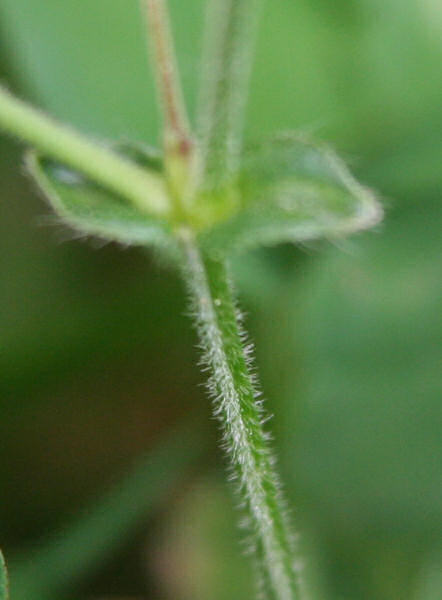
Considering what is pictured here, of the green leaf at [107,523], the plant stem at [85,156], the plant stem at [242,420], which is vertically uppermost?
the plant stem at [85,156]

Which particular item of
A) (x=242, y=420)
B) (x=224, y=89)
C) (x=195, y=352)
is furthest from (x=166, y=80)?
(x=195, y=352)

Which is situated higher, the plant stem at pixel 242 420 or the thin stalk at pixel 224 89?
the thin stalk at pixel 224 89

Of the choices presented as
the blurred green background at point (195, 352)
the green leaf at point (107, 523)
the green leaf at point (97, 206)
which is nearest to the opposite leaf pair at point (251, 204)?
the green leaf at point (97, 206)

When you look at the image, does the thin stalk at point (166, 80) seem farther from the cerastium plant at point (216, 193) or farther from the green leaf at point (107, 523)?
the green leaf at point (107, 523)

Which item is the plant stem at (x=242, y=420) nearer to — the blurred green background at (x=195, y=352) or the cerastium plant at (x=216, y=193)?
the cerastium plant at (x=216, y=193)

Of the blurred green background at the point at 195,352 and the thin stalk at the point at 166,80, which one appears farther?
the blurred green background at the point at 195,352

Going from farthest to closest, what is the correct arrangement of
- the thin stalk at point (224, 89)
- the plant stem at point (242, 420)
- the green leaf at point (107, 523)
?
the green leaf at point (107, 523) < the thin stalk at point (224, 89) < the plant stem at point (242, 420)

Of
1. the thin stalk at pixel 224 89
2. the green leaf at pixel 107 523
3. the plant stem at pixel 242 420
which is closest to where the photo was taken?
the plant stem at pixel 242 420

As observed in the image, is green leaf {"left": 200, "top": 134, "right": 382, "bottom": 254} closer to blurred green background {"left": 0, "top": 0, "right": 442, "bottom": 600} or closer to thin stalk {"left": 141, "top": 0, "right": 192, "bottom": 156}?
thin stalk {"left": 141, "top": 0, "right": 192, "bottom": 156}
